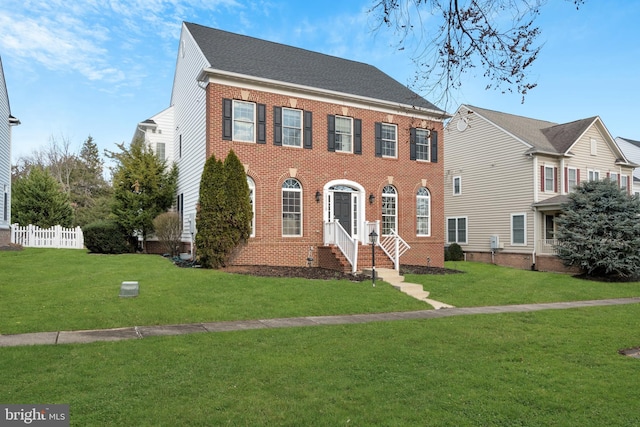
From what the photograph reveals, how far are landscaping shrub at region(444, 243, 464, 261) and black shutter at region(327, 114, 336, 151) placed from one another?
39.7 ft

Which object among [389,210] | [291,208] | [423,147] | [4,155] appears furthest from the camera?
[4,155]

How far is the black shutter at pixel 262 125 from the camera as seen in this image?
1630cm

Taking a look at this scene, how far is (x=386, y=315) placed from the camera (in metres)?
10.2

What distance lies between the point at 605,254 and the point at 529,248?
5.19 metres

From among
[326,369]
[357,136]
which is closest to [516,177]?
[357,136]

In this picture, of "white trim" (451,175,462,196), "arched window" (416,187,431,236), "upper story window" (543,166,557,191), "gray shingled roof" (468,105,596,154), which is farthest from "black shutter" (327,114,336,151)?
"upper story window" (543,166,557,191)

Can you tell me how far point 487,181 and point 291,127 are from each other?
46.0 feet

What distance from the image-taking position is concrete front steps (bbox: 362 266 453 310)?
11945mm

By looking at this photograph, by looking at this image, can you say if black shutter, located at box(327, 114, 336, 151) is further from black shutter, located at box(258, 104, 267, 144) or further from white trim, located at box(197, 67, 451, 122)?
black shutter, located at box(258, 104, 267, 144)

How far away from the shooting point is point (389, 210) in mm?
19078

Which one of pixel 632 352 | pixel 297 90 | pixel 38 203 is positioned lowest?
pixel 632 352

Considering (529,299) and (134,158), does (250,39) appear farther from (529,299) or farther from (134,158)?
(529,299)

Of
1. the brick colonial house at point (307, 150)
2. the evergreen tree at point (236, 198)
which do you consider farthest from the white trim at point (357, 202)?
the evergreen tree at point (236, 198)

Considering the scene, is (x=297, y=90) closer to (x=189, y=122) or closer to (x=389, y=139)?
(x=389, y=139)
